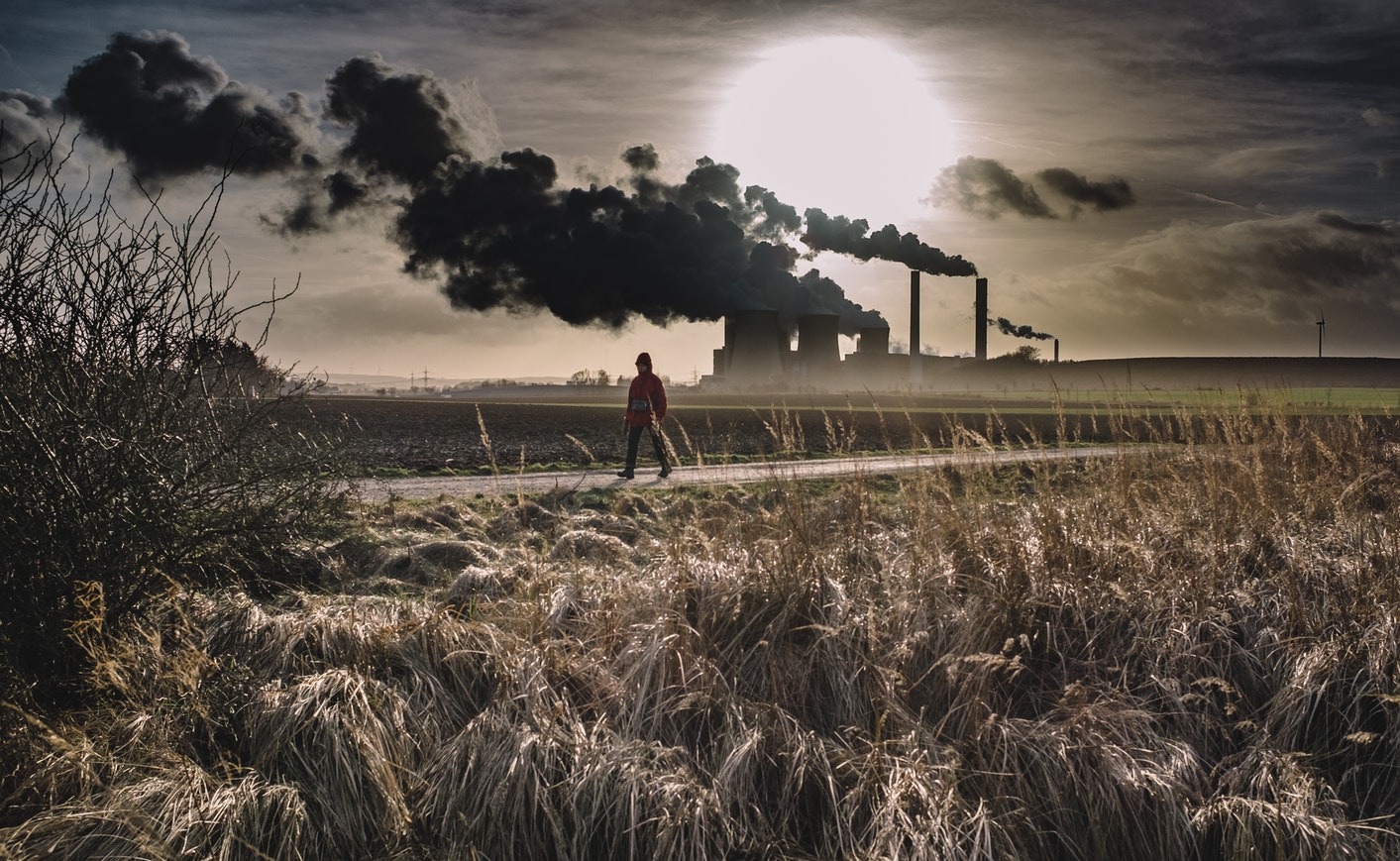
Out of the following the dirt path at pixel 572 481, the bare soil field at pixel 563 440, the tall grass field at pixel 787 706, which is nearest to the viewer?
the tall grass field at pixel 787 706

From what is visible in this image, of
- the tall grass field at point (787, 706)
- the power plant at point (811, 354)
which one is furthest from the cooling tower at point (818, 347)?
the tall grass field at point (787, 706)

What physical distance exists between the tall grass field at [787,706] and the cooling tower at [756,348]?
76.3 metres

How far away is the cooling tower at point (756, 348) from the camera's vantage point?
8538cm

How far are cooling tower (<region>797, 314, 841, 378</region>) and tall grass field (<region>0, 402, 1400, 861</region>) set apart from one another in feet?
272

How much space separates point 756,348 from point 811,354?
259 inches

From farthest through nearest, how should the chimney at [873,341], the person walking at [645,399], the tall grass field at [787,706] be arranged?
the chimney at [873,341]
the person walking at [645,399]
the tall grass field at [787,706]

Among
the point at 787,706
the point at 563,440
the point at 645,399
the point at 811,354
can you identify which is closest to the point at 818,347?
the point at 811,354

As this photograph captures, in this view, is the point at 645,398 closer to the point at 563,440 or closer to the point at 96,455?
the point at 96,455

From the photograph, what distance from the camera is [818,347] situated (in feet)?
298

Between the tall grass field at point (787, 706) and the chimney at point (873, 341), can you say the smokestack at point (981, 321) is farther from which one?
the tall grass field at point (787, 706)

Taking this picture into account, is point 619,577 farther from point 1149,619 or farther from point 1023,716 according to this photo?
point 1149,619

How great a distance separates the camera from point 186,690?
564 cm

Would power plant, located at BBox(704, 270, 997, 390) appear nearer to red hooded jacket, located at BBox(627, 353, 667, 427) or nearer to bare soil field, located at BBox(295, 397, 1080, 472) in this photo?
bare soil field, located at BBox(295, 397, 1080, 472)

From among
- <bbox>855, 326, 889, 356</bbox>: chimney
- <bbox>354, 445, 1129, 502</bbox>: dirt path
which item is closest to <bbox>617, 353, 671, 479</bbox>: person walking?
<bbox>354, 445, 1129, 502</bbox>: dirt path
